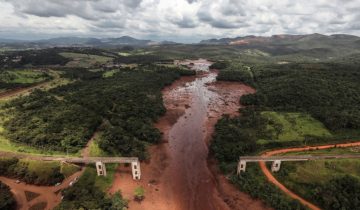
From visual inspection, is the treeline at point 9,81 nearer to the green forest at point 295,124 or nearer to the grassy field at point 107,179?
the grassy field at point 107,179

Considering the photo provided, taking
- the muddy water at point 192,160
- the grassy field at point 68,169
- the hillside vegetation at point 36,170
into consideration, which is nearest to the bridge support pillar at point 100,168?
the grassy field at point 68,169

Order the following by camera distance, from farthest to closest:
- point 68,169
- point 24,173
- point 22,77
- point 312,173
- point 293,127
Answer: point 22,77
point 293,127
point 68,169
point 24,173
point 312,173

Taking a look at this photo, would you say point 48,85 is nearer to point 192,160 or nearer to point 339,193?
point 192,160

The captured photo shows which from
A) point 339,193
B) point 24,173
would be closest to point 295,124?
point 339,193

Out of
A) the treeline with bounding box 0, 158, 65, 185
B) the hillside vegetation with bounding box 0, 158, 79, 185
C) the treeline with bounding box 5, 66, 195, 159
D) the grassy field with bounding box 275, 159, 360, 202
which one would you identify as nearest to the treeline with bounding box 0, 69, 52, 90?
the treeline with bounding box 5, 66, 195, 159

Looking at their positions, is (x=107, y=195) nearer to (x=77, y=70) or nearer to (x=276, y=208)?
(x=276, y=208)

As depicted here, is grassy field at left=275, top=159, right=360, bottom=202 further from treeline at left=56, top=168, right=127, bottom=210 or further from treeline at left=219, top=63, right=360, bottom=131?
treeline at left=56, top=168, right=127, bottom=210
